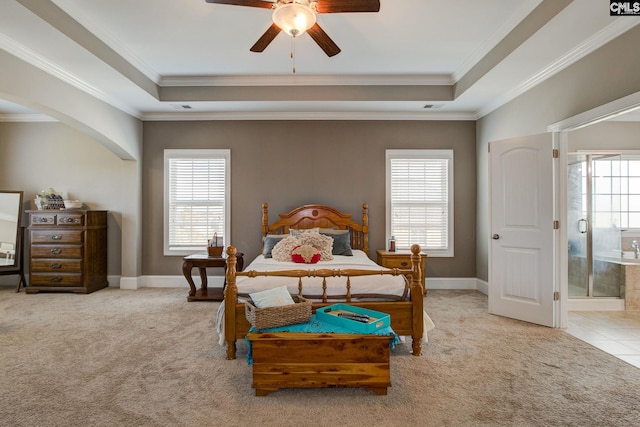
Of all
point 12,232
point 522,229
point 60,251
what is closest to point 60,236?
point 60,251

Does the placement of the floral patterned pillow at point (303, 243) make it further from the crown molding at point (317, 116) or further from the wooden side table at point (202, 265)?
the crown molding at point (317, 116)

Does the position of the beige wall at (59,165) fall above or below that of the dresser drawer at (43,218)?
above

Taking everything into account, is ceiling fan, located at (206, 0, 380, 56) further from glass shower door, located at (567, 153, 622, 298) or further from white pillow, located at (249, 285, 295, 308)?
glass shower door, located at (567, 153, 622, 298)

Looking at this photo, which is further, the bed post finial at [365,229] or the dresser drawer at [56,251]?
the bed post finial at [365,229]

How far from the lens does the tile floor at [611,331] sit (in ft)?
10.9

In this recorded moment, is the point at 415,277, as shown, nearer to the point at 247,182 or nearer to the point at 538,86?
the point at 538,86

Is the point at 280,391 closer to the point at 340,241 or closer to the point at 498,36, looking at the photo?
the point at 340,241

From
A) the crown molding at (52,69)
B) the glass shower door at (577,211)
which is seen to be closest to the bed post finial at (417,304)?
the glass shower door at (577,211)

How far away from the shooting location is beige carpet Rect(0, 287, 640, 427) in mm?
2262

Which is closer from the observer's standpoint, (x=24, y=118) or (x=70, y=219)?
(x=70, y=219)

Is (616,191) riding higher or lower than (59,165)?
lower

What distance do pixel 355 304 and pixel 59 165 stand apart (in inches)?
229

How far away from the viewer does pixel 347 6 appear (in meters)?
2.62

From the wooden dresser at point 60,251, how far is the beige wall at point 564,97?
6232 millimetres
